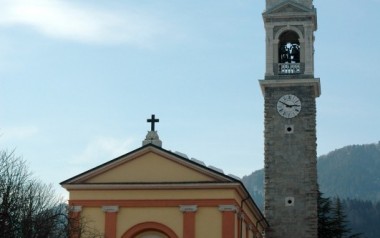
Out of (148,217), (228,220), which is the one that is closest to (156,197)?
(148,217)

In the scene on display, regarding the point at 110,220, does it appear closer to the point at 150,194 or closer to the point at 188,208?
the point at 150,194

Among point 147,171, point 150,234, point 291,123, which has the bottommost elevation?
point 150,234

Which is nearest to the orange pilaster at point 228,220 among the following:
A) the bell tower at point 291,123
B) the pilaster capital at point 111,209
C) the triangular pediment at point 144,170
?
the triangular pediment at point 144,170

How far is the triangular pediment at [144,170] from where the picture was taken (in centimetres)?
3453

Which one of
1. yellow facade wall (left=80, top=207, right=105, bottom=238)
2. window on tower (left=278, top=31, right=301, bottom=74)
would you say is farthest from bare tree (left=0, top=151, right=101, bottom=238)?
window on tower (left=278, top=31, right=301, bottom=74)

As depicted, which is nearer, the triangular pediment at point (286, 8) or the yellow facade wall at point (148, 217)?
the yellow facade wall at point (148, 217)

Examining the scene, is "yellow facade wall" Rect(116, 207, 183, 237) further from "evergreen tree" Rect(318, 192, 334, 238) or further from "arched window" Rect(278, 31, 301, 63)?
"evergreen tree" Rect(318, 192, 334, 238)

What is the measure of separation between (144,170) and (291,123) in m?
11.7

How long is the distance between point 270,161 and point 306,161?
6.15 ft

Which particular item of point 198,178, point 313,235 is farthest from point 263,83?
point 198,178

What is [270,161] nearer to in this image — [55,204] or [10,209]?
[55,204]

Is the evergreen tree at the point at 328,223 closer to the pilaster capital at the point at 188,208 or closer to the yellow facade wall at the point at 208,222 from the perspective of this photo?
→ the yellow facade wall at the point at 208,222

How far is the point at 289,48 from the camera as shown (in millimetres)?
45531

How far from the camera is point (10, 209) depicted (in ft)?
103
